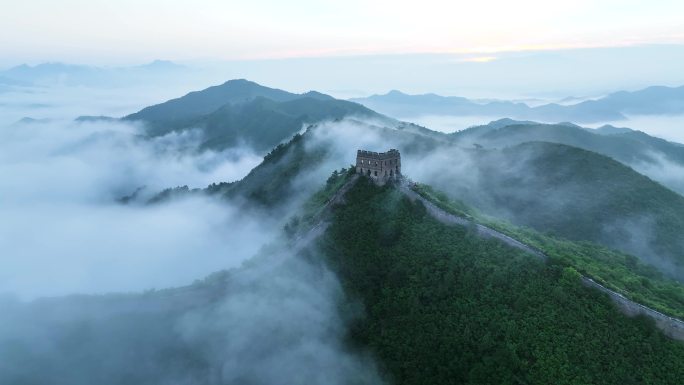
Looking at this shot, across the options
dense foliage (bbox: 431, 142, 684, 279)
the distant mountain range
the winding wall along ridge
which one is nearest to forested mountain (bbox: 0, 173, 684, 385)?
the winding wall along ridge

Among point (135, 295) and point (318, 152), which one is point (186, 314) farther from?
point (318, 152)

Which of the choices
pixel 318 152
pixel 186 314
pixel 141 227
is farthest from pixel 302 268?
pixel 141 227

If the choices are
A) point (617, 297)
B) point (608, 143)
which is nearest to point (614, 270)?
point (617, 297)

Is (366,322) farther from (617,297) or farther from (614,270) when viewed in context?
(614,270)

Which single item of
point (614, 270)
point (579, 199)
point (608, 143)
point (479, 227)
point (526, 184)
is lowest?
point (608, 143)

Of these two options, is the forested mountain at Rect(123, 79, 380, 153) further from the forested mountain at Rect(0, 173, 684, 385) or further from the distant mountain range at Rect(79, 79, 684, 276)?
the forested mountain at Rect(0, 173, 684, 385)

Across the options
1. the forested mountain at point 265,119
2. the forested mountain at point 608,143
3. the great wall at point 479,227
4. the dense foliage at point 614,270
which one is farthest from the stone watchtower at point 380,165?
the forested mountain at point 265,119
